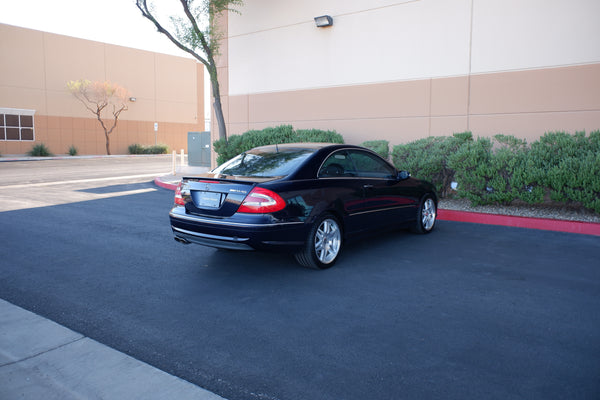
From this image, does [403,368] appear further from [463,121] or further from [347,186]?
[463,121]

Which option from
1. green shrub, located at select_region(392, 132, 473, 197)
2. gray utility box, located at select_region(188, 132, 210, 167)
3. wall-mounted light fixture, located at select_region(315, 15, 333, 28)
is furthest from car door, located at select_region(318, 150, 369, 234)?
gray utility box, located at select_region(188, 132, 210, 167)

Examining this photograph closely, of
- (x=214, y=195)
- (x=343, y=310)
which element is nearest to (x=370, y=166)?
(x=214, y=195)

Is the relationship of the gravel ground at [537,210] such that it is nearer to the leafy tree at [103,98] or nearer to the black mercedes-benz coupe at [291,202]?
the black mercedes-benz coupe at [291,202]

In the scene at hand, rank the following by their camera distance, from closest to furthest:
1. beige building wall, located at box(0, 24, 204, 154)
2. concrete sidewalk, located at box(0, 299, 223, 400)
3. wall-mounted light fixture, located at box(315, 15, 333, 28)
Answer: concrete sidewalk, located at box(0, 299, 223, 400) → wall-mounted light fixture, located at box(315, 15, 333, 28) → beige building wall, located at box(0, 24, 204, 154)

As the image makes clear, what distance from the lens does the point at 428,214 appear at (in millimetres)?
8484

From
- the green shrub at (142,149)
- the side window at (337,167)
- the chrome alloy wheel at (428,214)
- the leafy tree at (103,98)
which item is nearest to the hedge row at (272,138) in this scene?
the chrome alloy wheel at (428,214)

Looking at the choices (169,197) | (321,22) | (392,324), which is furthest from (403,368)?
(321,22)

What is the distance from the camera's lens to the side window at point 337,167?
6.35 meters

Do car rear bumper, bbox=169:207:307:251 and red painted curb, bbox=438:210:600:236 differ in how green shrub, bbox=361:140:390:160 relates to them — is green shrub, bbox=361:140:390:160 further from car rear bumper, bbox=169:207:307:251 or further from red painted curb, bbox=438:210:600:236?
car rear bumper, bbox=169:207:307:251

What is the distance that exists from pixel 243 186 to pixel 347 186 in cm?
151

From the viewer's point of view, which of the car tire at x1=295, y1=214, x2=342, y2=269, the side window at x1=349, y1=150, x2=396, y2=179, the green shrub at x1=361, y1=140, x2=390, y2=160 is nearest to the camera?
the car tire at x1=295, y1=214, x2=342, y2=269

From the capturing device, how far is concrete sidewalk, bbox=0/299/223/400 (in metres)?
3.18

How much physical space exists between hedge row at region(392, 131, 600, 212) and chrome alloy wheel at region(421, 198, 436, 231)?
6.26ft

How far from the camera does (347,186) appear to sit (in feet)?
21.2
